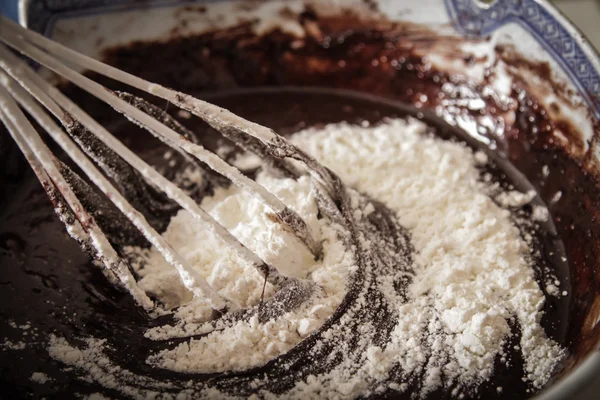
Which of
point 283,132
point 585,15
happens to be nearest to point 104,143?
point 283,132

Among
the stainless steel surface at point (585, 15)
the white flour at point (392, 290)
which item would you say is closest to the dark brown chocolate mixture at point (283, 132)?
the white flour at point (392, 290)

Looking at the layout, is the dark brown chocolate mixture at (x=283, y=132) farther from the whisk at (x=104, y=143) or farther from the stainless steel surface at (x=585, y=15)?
the stainless steel surface at (x=585, y=15)

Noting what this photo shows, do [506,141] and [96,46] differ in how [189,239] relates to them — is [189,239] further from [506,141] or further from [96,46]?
[506,141]

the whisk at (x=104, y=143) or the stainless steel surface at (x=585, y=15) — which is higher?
the stainless steel surface at (x=585, y=15)

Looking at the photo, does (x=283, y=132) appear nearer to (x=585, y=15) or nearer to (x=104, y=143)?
(x=104, y=143)

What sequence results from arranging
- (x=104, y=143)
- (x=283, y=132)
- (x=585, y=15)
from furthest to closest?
(x=585, y=15), (x=283, y=132), (x=104, y=143)

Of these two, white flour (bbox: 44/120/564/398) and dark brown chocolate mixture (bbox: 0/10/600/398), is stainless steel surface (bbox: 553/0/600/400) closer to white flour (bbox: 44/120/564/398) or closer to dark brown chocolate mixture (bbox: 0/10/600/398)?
dark brown chocolate mixture (bbox: 0/10/600/398)
